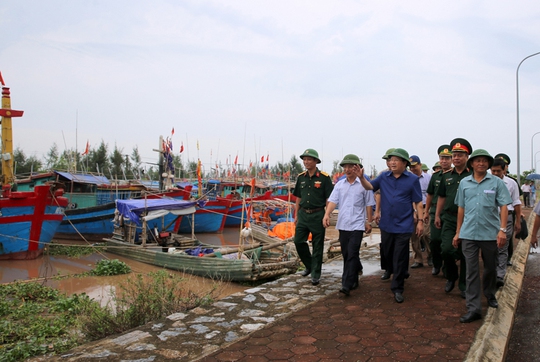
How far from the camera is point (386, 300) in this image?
14.9 feet

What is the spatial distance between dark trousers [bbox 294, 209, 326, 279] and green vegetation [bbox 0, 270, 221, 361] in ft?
4.39

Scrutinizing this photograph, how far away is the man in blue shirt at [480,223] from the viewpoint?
3818mm

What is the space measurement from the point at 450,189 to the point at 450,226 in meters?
0.46

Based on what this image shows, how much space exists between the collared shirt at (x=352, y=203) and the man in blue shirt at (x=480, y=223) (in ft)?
3.73

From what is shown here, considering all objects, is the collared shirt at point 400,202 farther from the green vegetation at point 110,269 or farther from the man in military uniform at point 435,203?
the green vegetation at point 110,269

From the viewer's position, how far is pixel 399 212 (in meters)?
4.61

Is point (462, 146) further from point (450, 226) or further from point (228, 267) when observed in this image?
point (228, 267)

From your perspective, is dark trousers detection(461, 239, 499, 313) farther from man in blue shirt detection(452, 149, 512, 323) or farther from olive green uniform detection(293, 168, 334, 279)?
olive green uniform detection(293, 168, 334, 279)

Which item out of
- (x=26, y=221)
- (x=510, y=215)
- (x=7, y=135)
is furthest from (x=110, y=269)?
(x=510, y=215)

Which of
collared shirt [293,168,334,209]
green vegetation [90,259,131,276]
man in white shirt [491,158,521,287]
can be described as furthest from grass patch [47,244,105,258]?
man in white shirt [491,158,521,287]

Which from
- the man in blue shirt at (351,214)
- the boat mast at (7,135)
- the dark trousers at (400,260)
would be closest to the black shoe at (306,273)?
the man in blue shirt at (351,214)

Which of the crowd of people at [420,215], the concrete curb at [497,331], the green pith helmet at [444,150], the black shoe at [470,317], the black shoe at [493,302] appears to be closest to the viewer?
the concrete curb at [497,331]

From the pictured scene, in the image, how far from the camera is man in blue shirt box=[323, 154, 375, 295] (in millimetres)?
4758

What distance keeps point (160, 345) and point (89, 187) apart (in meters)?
20.4
